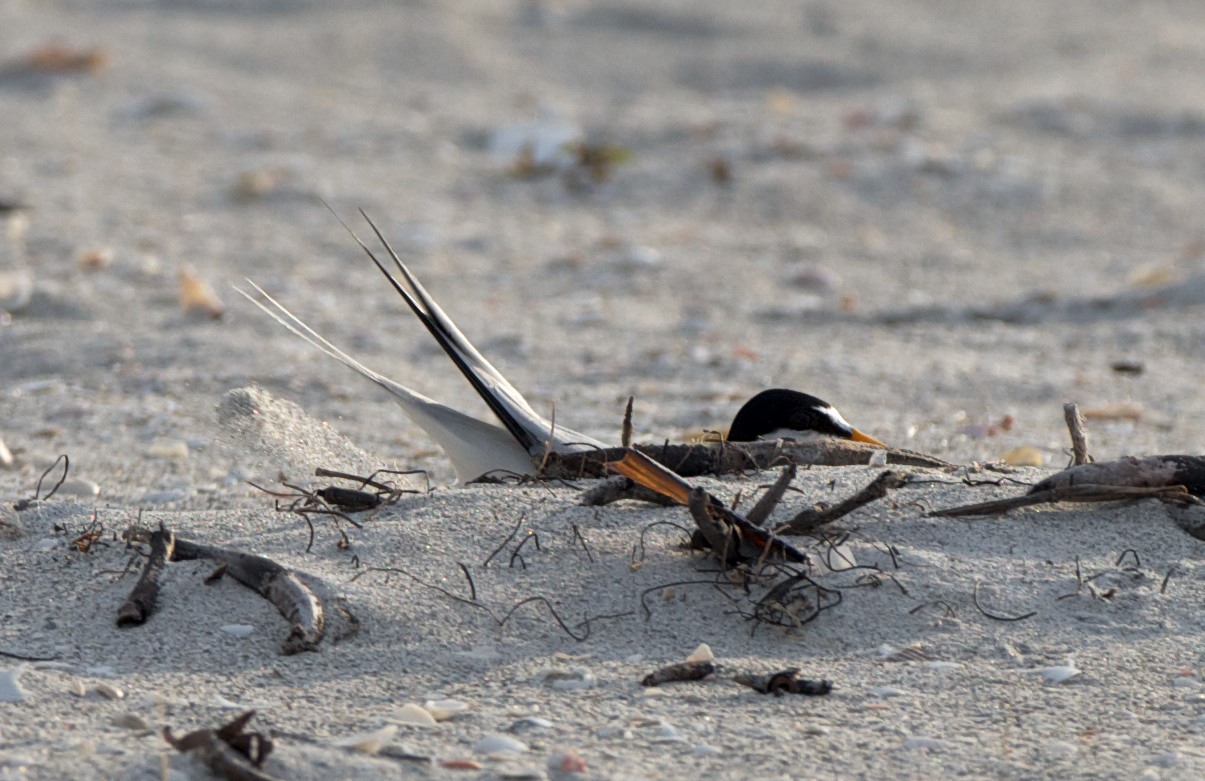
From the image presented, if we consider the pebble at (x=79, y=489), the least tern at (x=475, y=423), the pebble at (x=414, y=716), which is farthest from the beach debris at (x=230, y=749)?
the pebble at (x=79, y=489)

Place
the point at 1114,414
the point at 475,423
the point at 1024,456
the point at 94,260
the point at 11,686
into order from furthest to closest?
1. the point at 94,260
2. the point at 1114,414
3. the point at 1024,456
4. the point at 475,423
5. the point at 11,686

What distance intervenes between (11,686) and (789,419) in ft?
4.84

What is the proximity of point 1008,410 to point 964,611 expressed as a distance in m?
1.80

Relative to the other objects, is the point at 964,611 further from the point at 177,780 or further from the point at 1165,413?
the point at 1165,413

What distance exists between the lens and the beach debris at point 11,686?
1.84 m

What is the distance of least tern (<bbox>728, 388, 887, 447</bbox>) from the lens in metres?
2.81

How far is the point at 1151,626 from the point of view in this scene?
7.09 feet

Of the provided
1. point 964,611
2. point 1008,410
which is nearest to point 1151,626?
point 964,611

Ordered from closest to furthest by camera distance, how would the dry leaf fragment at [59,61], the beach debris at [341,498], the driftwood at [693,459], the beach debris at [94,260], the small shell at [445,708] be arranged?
1. the small shell at [445,708]
2. the beach debris at [341,498]
3. the driftwood at [693,459]
4. the beach debris at [94,260]
5. the dry leaf fragment at [59,61]

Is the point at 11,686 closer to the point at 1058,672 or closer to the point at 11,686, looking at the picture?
the point at 11,686

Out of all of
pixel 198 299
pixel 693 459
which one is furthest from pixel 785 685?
pixel 198 299

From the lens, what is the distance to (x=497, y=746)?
1.75m

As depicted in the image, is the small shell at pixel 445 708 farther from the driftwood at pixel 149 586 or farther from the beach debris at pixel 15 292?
the beach debris at pixel 15 292

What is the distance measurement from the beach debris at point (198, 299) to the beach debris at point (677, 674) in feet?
9.21
